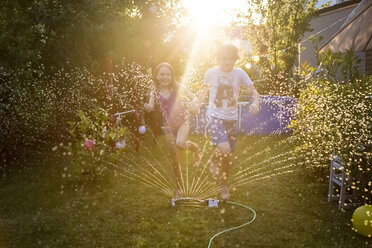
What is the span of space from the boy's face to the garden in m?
0.90

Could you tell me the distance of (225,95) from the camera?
5199 mm

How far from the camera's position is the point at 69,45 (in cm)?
847

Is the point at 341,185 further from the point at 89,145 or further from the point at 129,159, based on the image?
the point at 129,159

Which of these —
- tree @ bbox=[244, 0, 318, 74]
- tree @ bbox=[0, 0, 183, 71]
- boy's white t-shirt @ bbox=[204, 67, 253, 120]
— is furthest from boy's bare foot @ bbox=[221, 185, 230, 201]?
tree @ bbox=[244, 0, 318, 74]

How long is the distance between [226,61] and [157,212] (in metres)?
2.32

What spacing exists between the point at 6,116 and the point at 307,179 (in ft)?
19.0

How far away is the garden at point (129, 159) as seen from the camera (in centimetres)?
424

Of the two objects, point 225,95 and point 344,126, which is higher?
point 225,95

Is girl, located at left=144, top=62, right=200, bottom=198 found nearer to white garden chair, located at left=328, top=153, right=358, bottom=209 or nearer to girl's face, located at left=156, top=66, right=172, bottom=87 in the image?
girl's face, located at left=156, top=66, right=172, bottom=87

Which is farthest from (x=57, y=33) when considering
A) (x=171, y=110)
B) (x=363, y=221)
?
(x=363, y=221)

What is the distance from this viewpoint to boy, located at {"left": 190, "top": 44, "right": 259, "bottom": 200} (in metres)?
5.09

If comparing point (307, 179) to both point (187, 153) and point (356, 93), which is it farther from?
point (187, 153)

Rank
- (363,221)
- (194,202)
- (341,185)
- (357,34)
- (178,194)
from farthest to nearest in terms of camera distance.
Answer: (357,34) < (178,194) < (194,202) < (341,185) < (363,221)

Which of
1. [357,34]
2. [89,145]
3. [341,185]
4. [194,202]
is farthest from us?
[357,34]
